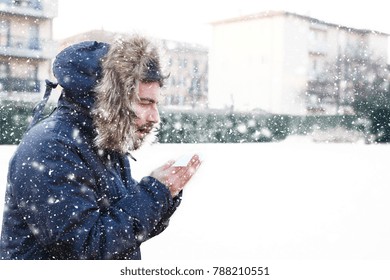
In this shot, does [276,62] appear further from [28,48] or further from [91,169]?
[91,169]

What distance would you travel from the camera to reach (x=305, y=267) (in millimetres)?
2309

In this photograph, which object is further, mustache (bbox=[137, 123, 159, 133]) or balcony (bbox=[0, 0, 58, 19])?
balcony (bbox=[0, 0, 58, 19])

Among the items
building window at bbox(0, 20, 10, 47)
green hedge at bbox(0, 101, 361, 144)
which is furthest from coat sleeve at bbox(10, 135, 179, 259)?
building window at bbox(0, 20, 10, 47)

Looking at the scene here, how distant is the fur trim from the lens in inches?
57.9

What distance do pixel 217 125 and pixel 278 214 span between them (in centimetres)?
1007

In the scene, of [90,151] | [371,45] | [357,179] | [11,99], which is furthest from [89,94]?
[371,45]

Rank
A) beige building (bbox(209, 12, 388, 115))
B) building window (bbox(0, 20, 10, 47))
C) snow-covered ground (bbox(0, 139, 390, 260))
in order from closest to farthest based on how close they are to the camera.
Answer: snow-covered ground (bbox(0, 139, 390, 260)), building window (bbox(0, 20, 10, 47)), beige building (bbox(209, 12, 388, 115))

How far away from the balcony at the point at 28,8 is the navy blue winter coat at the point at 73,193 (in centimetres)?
1121

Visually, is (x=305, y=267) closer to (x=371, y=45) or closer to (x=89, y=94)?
(x=89, y=94)

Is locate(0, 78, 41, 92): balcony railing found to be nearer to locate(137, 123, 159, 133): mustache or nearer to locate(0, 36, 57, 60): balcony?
locate(0, 36, 57, 60): balcony

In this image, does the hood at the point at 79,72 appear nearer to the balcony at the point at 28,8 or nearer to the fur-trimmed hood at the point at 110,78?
the fur-trimmed hood at the point at 110,78

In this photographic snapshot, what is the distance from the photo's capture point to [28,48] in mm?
13664

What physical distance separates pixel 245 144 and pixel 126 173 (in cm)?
1482

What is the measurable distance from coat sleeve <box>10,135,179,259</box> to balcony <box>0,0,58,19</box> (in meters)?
11.3
